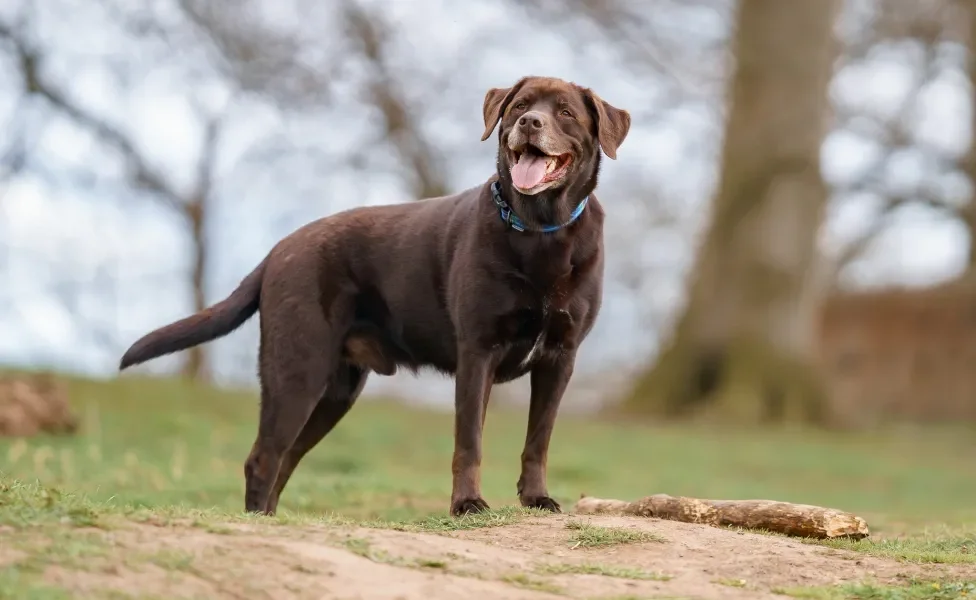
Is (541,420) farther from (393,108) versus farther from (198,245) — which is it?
(393,108)

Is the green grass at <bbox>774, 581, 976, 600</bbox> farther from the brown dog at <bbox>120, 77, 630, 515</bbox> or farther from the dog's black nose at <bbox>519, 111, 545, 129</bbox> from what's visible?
the dog's black nose at <bbox>519, 111, 545, 129</bbox>

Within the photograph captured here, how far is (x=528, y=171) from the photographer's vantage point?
6.25 meters

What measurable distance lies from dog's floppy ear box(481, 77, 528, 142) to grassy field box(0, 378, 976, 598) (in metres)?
1.95

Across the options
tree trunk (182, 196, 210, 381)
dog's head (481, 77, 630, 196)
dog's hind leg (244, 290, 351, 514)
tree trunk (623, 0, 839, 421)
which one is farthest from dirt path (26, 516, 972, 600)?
tree trunk (182, 196, 210, 381)

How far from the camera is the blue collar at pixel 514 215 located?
20.9 feet

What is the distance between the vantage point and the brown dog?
20.8 ft

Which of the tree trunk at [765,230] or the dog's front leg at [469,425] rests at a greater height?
the tree trunk at [765,230]

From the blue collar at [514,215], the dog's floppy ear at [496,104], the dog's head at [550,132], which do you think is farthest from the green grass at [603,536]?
the dog's floppy ear at [496,104]

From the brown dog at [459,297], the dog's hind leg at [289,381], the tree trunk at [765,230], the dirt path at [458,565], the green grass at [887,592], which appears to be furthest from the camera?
the tree trunk at [765,230]

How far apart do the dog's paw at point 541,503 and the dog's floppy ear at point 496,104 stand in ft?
5.98

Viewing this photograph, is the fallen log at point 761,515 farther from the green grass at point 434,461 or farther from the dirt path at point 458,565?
the green grass at point 434,461

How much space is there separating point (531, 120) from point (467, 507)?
185 centimetres

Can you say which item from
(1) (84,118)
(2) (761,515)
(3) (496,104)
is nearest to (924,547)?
(2) (761,515)

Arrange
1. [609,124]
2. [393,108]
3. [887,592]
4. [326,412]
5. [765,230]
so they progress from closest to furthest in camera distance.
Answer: [887,592]
[609,124]
[326,412]
[765,230]
[393,108]
